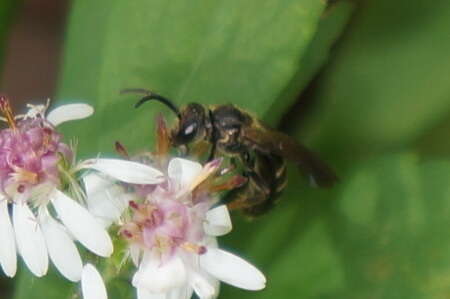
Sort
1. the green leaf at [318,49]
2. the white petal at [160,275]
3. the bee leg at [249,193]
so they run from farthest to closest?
the green leaf at [318,49] < the bee leg at [249,193] < the white petal at [160,275]

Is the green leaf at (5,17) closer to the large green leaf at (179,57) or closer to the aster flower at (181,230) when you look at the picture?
the large green leaf at (179,57)

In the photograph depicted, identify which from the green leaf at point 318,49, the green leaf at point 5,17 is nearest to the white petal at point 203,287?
the green leaf at point 318,49

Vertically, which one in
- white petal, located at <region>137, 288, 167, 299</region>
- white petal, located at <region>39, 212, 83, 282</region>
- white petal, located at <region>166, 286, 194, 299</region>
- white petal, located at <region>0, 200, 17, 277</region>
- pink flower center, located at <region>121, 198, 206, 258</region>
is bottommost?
white petal, located at <region>0, 200, 17, 277</region>

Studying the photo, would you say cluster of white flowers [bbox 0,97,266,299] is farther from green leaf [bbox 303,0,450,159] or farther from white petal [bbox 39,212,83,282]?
green leaf [bbox 303,0,450,159]

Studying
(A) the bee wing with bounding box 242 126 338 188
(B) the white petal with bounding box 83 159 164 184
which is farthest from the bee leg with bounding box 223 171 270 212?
(B) the white petal with bounding box 83 159 164 184

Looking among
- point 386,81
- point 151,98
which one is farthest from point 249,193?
point 386,81

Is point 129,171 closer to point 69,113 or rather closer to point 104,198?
point 104,198

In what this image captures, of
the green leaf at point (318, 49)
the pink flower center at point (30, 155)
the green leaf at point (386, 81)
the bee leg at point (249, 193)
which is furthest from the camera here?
the green leaf at point (386, 81)
